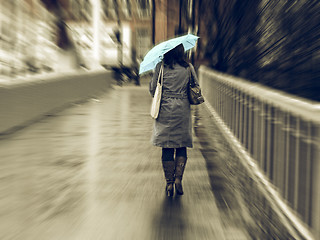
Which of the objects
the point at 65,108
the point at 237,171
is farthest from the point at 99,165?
the point at 65,108

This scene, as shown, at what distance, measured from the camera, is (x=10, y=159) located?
29.2ft

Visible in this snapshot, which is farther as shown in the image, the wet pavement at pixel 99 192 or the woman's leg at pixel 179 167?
the woman's leg at pixel 179 167

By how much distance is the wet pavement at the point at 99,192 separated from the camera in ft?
17.3

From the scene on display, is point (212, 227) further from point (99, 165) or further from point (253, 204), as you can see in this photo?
point (99, 165)

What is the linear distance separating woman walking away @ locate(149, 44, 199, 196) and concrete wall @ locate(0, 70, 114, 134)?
16.3 feet

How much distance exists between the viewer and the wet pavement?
528 cm

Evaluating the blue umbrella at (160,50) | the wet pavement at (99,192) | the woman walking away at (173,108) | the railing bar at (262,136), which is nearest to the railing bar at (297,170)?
the wet pavement at (99,192)

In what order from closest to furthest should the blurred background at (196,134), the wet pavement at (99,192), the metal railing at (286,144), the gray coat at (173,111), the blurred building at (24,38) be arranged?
the metal railing at (286,144), the blurred background at (196,134), the wet pavement at (99,192), the gray coat at (173,111), the blurred building at (24,38)

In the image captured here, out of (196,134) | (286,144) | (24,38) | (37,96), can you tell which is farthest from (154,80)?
(37,96)

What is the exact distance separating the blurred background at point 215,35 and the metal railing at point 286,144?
0.62 meters

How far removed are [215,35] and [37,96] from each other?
159 inches

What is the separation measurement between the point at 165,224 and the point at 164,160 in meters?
1.36

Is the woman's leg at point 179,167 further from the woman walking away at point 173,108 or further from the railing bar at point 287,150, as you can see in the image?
the railing bar at point 287,150

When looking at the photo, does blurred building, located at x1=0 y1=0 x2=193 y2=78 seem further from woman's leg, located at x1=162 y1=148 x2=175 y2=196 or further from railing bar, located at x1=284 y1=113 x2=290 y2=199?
railing bar, located at x1=284 y1=113 x2=290 y2=199
